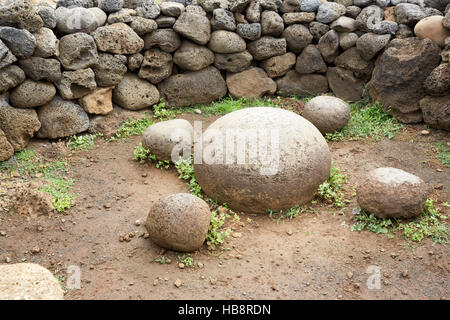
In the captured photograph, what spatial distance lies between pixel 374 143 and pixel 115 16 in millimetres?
3895

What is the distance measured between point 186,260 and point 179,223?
0.33 metres

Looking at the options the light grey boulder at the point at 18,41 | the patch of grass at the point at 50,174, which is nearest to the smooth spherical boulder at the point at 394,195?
the patch of grass at the point at 50,174

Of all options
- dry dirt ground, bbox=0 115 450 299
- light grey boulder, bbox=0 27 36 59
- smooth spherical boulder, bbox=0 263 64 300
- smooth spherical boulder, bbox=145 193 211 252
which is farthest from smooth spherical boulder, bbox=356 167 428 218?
light grey boulder, bbox=0 27 36 59

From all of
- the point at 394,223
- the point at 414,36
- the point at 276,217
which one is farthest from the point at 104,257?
the point at 414,36

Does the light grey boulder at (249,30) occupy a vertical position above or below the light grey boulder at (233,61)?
above

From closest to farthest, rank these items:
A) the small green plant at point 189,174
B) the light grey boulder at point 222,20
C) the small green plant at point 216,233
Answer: the small green plant at point 216,233
the small green plant at point 189,174
the light grey boulder at point 222,20

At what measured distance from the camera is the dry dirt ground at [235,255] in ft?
11.8

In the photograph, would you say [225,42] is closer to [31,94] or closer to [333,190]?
[31,94]

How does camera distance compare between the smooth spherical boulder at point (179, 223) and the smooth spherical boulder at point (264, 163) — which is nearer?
the smooth spherical boulder at point (179, 223)

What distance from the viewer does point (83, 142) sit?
6078mm

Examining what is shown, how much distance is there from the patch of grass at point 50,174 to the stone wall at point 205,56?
17cm

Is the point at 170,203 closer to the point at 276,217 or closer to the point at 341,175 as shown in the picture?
the point at 276,217

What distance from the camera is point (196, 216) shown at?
152 inches

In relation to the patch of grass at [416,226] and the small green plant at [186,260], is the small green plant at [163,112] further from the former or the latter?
the patch of grass at [416,226]
